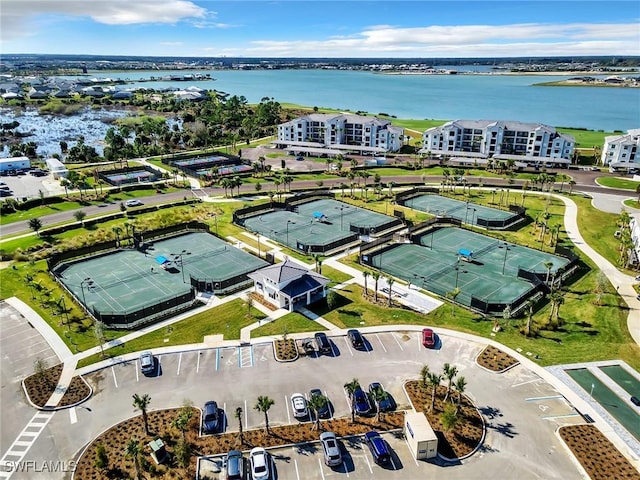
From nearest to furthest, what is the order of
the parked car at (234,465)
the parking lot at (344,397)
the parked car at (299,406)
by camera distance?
the parked car at (234,465) → the parking lot at (344,397) → the parked car at (299,406)

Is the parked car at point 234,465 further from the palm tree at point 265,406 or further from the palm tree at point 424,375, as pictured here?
the palm tree at point 424,375

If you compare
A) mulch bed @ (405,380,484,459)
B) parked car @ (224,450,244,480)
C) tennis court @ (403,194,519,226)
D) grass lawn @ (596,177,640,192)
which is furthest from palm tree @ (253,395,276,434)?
grass lawn @ (596,177,640,192)

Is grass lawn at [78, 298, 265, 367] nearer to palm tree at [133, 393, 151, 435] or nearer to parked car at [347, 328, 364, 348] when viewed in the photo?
palm tree at [133, 393, 151, 435]

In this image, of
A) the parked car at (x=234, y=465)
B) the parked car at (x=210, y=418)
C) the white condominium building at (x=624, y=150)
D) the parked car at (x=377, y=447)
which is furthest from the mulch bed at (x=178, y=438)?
the white condominium building at (x=624, y=150)

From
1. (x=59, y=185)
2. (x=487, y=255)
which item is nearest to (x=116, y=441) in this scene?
(x=487, y=255)

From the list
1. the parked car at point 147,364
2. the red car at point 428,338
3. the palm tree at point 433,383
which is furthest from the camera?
Answer: the red car at point 428,338
